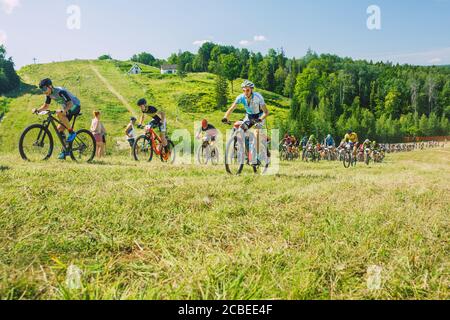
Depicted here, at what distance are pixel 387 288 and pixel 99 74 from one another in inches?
5213

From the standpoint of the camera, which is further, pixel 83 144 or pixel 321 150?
pixel 321 150

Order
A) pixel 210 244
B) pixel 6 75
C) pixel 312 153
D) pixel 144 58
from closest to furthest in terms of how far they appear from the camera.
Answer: pixel 210 244
pixel 312 153
pixel 6 75
pixel 144 58

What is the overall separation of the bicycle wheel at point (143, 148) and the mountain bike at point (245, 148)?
4495 millimetres

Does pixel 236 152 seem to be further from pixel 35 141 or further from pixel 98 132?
pixel 98 132

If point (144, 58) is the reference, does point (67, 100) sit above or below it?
below

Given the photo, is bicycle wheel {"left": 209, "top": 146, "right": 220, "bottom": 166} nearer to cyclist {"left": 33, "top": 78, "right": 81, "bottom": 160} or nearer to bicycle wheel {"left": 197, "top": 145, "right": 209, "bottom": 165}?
bicycle wheel {"left": 197, "top": 145, "right": 209, "bottom": 165}

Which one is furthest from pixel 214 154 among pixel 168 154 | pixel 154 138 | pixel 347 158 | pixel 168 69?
pixel 168 69

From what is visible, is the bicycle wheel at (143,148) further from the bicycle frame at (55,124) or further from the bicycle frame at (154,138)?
the bicycle frame at (55,124)

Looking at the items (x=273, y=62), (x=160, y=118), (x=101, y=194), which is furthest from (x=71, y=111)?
(x=273, y=62)

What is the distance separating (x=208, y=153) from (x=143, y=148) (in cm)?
339

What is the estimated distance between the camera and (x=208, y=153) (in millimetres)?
14734

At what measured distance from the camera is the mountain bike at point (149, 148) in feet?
39.4

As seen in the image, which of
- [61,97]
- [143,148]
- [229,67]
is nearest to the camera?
[61,97]
